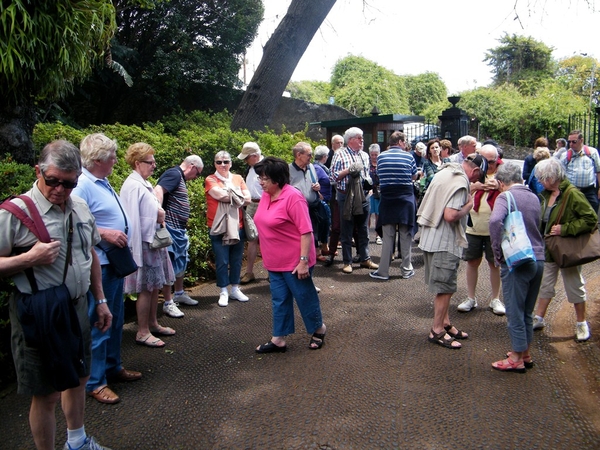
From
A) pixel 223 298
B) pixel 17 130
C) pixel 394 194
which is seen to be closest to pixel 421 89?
pixel 394 194

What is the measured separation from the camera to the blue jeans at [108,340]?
12.9 ft

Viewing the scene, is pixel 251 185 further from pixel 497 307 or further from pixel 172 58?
pixel 172 58

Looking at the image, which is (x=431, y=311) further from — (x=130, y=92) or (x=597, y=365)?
(x=130, y=92)

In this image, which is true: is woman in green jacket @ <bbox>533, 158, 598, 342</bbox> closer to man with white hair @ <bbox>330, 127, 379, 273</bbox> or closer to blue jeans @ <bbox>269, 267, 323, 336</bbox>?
blue jeans @ <bbox>269, 267, 323, 336</bbox>

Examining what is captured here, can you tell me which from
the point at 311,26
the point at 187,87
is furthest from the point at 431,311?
the point at 187,87

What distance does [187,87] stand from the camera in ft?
52.3

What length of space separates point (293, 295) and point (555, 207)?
272cm

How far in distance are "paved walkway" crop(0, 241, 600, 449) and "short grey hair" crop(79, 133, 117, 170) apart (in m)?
1.85

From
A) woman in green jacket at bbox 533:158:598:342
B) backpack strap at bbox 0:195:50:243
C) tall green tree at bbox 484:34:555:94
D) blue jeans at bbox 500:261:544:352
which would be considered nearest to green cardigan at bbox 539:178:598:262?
woman in green jacket at bbox 533:158:598:342

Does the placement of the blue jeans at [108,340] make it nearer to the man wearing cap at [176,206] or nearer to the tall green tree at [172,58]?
the man wearing cap at [176,206]

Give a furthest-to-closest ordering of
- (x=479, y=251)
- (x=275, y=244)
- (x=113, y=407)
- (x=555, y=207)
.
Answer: (x=479, y=251) < (x=555, y=207) < (x=275, y=244) < (x=113, y=407)

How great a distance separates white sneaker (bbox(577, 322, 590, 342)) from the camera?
205 inches

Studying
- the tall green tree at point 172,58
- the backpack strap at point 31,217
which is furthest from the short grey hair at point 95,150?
the tall green tree at point 172,58

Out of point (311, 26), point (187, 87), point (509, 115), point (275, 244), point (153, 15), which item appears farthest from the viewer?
point (509, 115)
